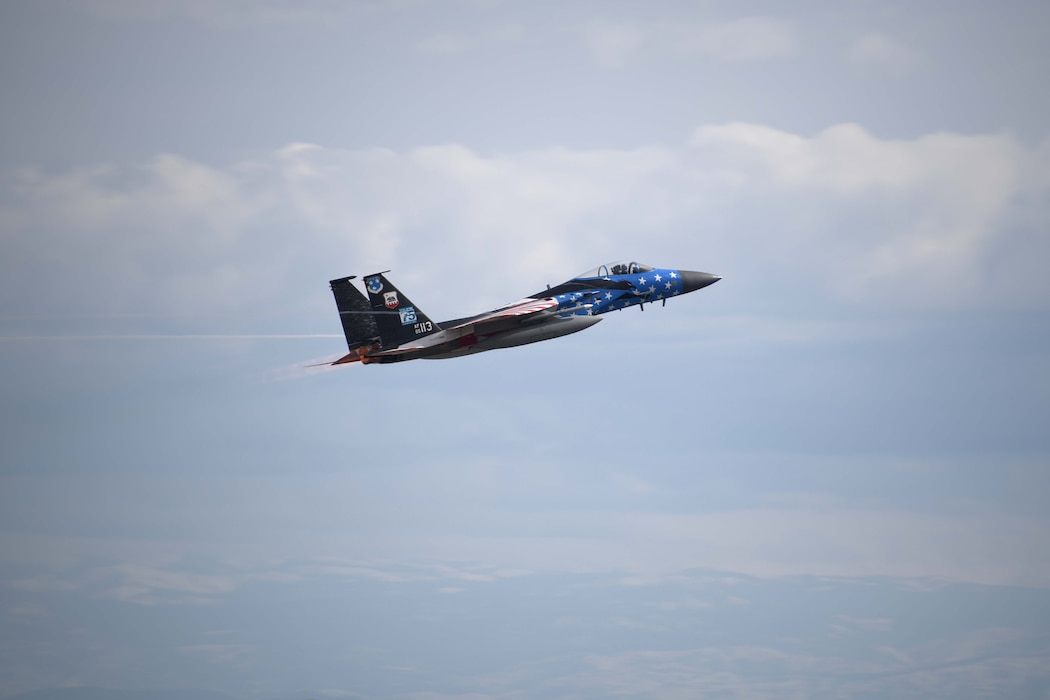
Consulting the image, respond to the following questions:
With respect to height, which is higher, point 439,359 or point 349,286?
point 349,286

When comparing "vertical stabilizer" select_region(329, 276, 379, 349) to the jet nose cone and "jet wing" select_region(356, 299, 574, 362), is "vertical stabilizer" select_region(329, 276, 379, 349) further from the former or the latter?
the jet nose cone

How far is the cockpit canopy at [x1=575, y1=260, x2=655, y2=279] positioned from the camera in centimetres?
6681

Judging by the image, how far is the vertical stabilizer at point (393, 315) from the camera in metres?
60.6

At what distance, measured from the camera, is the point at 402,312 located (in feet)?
200

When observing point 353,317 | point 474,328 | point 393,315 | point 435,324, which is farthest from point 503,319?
Answer: point 353,317

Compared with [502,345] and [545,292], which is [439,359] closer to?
[502,345]

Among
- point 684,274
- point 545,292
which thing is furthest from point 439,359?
point 684,274

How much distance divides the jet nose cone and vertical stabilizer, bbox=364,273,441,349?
1750cm

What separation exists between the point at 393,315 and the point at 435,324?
255 cm

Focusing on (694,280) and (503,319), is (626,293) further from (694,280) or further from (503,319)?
(503,319)

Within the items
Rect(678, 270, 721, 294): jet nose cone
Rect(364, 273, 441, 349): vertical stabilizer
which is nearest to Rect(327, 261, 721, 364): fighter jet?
Rect(364, 273, 441, 349): vertical stabilizer

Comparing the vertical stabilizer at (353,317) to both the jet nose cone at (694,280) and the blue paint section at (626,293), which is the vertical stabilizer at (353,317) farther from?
the jet nose cone at (694,280)

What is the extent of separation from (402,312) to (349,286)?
334 cm

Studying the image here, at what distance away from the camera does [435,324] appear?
61.6m
